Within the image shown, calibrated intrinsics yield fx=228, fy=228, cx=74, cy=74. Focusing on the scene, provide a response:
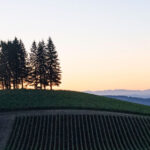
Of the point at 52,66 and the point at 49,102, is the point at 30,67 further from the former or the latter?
the point at 49,102

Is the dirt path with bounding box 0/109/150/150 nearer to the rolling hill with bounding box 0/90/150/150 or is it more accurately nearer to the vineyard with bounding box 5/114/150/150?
the rolling hill with bounding box 0/90/150/150

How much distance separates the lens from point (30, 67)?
209 ft

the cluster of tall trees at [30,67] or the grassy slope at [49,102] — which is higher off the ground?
the cluster of tall trees at [30,67]

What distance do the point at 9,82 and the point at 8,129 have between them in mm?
35394

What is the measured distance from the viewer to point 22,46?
67000 millimetres

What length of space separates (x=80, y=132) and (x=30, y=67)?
38.3 meters

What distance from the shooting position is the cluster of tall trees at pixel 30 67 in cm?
6162

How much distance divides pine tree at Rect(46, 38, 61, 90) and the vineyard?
28.5m

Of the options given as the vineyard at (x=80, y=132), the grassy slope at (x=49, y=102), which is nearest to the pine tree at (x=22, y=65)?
the grassy slope at (x=49, y=102)

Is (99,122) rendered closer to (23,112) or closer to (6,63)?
(23,112)

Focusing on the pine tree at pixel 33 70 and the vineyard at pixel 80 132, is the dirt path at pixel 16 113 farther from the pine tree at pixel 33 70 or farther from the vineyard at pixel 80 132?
the pine tree at pixel 33 70

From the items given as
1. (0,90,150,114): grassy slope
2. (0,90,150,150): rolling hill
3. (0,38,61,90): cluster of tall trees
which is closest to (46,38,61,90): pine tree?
(0,38,61,90): cluster of tall trees

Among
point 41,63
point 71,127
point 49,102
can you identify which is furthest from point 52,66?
point 71,127

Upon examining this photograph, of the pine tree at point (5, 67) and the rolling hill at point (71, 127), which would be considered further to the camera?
the pine tree at point (5, 67)
